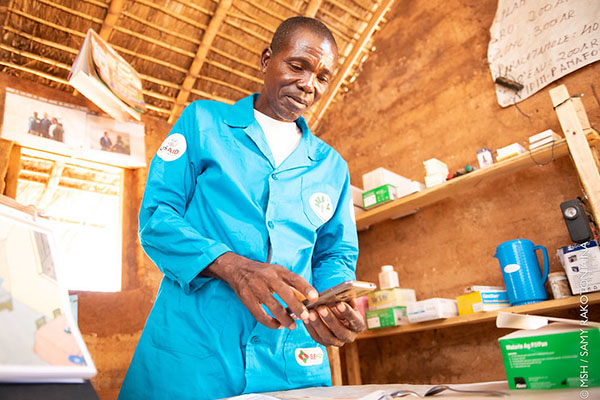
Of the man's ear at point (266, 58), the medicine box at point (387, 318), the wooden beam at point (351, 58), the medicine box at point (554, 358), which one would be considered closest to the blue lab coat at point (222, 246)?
the man's ear at point (266, 58)

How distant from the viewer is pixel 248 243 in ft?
3.10

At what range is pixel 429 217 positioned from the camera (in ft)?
8.84

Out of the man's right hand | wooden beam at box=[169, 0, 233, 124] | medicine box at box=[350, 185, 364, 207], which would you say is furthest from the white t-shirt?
wooden beam at box=[169, 0, 233, 124]

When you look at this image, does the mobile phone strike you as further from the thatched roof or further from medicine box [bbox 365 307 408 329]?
the thatched roof

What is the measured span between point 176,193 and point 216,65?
2291 mm

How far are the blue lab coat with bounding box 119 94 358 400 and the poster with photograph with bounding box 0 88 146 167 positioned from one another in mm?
1744

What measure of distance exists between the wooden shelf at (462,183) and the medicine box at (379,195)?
3 centimetres

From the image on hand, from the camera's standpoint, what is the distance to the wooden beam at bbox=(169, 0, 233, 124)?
9.11 ft

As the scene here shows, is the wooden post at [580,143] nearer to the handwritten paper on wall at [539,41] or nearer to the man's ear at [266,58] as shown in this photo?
the handwritten paper on wall at [539,41]

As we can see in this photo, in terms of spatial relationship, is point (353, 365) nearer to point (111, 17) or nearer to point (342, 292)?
point (342, 292)

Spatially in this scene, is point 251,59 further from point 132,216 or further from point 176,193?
point 176,193

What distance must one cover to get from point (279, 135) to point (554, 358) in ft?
2.78

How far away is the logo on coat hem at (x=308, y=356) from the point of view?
36.4 inches

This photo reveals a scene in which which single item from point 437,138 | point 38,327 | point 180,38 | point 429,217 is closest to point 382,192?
point 429,217
